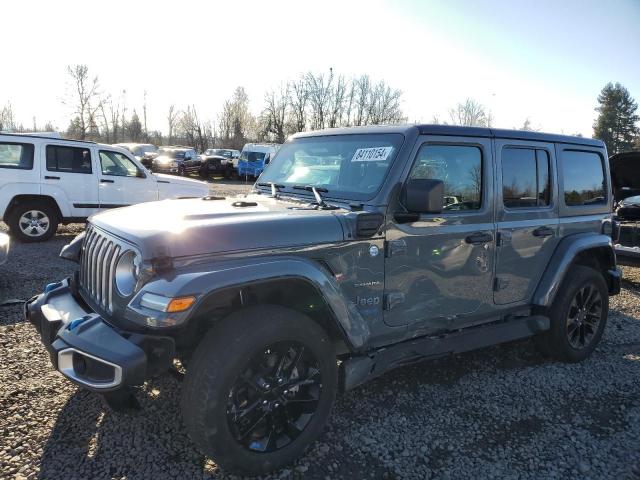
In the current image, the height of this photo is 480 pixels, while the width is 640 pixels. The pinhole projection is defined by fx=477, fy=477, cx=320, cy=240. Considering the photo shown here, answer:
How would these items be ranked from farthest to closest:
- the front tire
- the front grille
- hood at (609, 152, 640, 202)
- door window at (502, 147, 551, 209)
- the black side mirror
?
hood at (609, 152, 640, 202)
door window at (502, 147, 551, 209)
the black side mirror
the front grille
the front tire

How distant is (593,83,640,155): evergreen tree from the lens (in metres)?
53.2

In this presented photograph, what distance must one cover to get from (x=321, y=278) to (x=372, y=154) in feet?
3.62

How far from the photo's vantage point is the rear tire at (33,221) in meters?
8.98

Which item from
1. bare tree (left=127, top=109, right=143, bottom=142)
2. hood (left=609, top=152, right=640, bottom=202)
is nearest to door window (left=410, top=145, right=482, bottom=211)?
hood (left=609, top=152, right=640, bottom=202)

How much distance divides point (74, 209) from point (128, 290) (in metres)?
7.92

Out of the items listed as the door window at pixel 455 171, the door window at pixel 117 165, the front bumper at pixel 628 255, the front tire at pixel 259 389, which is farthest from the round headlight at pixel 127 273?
the door window at pixel 117 165

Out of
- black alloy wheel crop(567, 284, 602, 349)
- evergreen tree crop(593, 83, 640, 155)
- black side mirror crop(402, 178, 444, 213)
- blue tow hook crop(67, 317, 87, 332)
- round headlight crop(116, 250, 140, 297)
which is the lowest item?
black alloy wheel crop(567, 284, 602, 349)

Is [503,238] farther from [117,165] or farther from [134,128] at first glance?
[134,128]

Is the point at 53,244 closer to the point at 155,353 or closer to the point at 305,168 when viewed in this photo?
the point at 305,168

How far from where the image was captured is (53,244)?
360 inches

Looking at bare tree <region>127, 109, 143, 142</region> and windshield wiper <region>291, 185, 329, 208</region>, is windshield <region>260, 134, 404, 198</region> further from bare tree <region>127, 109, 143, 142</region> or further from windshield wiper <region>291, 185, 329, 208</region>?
bare tree <region>127, 109, 143, 142</region>

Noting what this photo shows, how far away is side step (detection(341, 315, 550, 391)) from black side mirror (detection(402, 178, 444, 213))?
0.98 meters

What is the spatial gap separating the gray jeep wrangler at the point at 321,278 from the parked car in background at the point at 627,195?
4.31m

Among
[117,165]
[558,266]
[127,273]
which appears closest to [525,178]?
[558,266]
